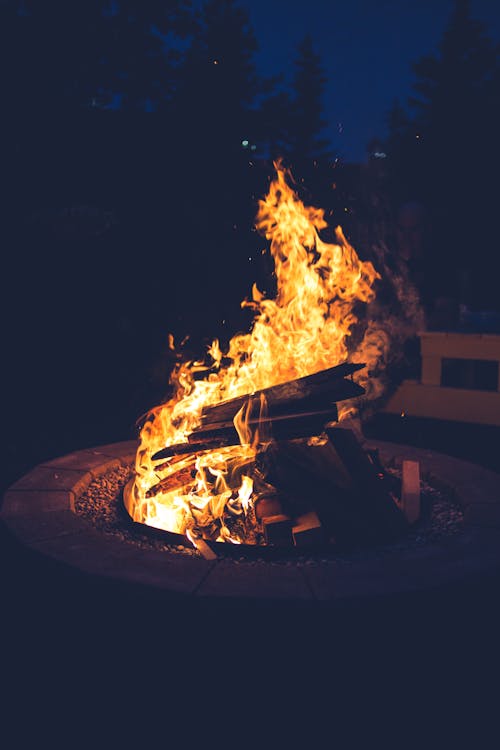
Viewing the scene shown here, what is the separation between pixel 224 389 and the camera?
466 cm

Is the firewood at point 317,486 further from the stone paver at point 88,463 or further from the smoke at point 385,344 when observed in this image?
the smoke at point 385,344

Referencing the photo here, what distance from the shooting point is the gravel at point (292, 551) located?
10.6ft

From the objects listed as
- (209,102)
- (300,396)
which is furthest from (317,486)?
(209,102)

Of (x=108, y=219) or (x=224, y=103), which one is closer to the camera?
(x=108, y=219)

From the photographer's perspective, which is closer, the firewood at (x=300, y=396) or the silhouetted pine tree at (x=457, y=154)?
the firewood at (x=300, y=396)

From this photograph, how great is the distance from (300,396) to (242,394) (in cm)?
87

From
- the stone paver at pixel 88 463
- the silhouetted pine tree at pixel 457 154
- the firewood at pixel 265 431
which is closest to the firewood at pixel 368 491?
the firewood at pixel 265 431

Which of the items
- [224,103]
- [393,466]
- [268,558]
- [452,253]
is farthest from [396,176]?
[268,558]

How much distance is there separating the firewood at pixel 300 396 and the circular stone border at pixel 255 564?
945 mm

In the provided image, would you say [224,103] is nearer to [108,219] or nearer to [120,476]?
[108,219]

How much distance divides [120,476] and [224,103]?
781 centimetres

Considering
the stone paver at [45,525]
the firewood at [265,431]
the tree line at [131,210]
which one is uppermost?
the tree line at [131,210]

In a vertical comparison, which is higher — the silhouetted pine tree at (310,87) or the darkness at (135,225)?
the silhouetted pine tree at (310,87)

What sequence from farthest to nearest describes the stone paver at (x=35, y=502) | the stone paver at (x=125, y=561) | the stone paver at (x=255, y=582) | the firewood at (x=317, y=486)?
the stone paver at (x=35, y=502), the firewood at (x=317, y=486), the stone paver at (x=125, y=561), the stone paver at (x=255, y=582)
